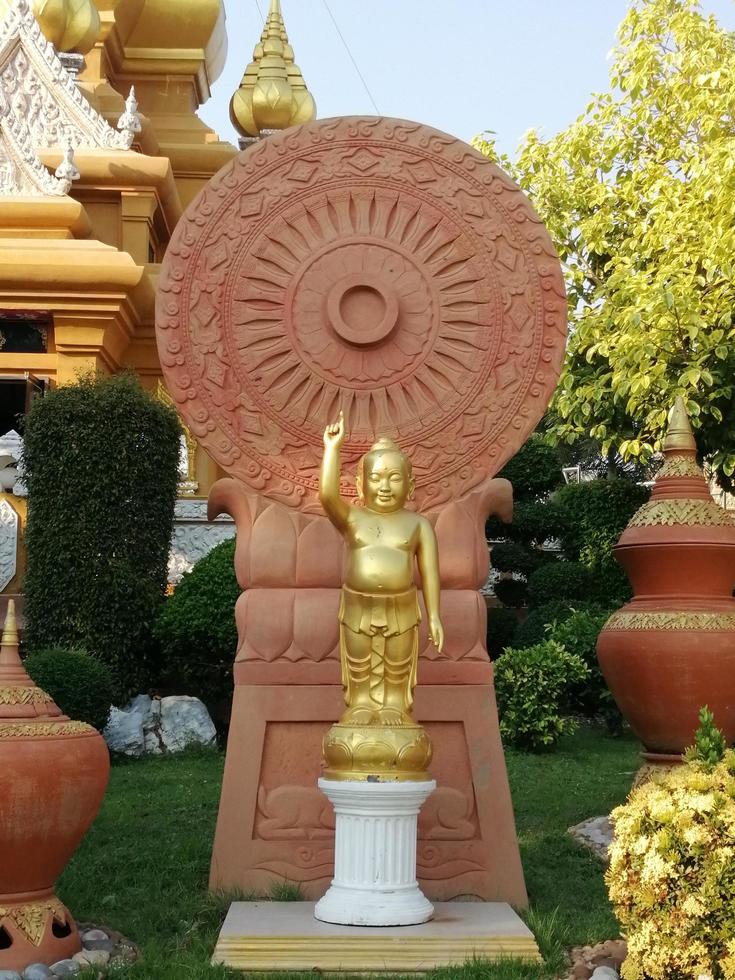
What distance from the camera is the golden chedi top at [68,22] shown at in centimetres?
1286

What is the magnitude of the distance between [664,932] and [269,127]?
13.0 metres

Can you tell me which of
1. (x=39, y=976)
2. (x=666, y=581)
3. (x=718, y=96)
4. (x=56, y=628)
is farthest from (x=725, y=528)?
(x=718, y=96)

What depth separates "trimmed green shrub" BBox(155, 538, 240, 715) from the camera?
8812 mm

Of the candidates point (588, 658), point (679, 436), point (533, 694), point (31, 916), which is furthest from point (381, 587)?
point (588, 658)

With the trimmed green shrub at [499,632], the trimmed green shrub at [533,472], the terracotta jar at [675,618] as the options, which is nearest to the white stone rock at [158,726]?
the trimmed green shrub at [499,632]

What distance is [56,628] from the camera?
8844mm

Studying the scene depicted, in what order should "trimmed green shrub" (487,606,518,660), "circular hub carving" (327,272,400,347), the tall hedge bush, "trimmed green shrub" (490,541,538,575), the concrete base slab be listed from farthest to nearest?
"trimmed green shrub" (490,541,538,575)
"trimmed green shrub" (487,606,518,660)
the tall hedge bush
"circular hub carving" (327,272,400,347)
the concrete base slab

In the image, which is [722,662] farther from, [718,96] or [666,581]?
[718,96]

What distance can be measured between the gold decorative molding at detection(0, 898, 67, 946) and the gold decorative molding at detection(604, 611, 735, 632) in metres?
3.04

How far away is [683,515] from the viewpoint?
6.43 m

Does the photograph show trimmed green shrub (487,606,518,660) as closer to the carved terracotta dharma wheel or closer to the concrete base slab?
the carved terracotta dharma wheel

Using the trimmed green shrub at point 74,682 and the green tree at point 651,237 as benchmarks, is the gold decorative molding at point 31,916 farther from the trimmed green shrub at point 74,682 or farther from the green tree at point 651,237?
the green tree at point 651,237

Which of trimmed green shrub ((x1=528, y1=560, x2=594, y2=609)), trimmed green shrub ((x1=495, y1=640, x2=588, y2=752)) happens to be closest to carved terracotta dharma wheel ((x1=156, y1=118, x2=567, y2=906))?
trimmed green shrub ((x1=495, y1=640, x2=588, y2=752))

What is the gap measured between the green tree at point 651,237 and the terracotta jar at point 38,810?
6721 millimetres
